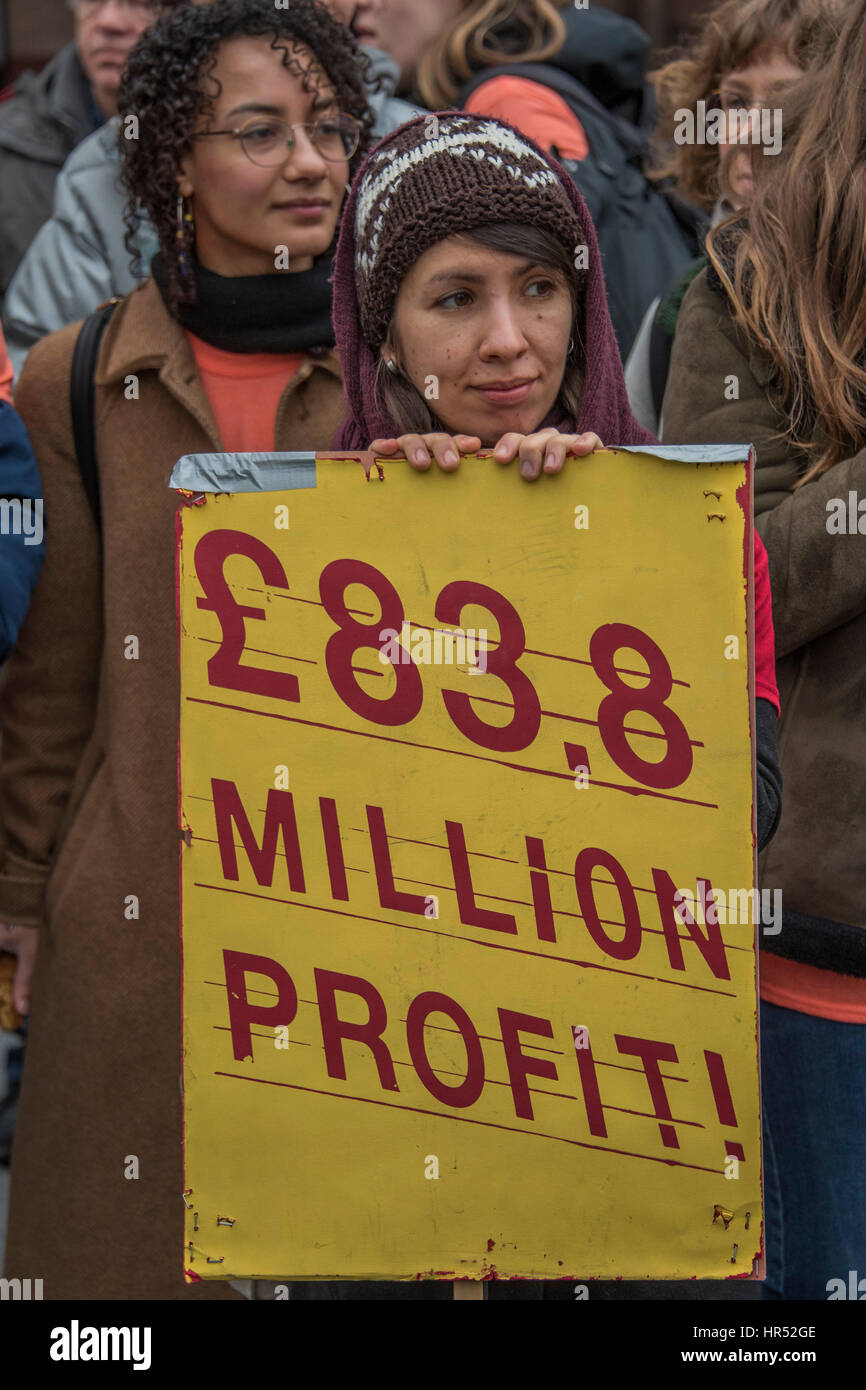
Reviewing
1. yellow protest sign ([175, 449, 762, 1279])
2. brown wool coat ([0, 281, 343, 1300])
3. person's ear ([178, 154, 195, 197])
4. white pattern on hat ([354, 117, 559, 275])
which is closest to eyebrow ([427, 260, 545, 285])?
white pattern on hat ([354, 117, 559, 275])

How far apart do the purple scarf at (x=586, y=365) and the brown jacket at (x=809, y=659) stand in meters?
0.17

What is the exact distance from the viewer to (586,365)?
221 centimetres

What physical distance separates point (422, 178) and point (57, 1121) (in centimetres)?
158

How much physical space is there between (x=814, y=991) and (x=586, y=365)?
0.90m

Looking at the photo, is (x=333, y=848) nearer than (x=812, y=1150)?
Yes

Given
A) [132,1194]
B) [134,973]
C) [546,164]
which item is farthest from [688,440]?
[132,1194]

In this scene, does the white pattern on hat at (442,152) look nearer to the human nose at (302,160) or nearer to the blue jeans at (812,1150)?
the human nose at (302,160)

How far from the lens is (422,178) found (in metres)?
2.15

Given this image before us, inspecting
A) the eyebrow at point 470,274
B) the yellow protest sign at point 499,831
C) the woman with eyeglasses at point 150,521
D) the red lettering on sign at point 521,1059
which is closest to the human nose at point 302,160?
the woman with eyeglasses at point 150,521

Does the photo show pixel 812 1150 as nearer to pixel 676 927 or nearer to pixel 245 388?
pixel 676 927

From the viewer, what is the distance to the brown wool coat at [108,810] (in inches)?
104

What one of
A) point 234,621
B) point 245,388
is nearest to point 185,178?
point 245,388

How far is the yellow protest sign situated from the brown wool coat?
0.77 metres
